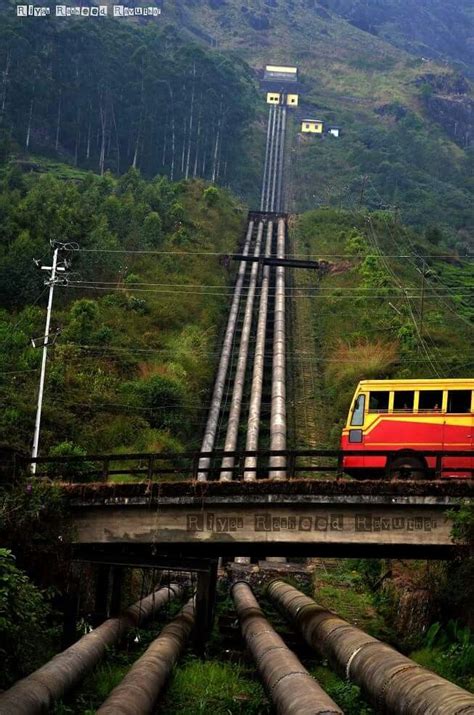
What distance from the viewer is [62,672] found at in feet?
59.6

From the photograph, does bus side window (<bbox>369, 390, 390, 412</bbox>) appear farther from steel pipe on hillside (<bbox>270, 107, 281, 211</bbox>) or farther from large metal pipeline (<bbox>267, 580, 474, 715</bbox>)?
steel pipe on hillside (<bbox>270, 107, 281, 211</bbox>)

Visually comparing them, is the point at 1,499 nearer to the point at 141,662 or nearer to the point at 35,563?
the point at 35,563

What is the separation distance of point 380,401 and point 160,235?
48.0 m

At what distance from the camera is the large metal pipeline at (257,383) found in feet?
149

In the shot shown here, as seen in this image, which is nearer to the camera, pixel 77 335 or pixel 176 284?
pixel 77 335

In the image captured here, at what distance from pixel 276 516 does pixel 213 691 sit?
19.3ft

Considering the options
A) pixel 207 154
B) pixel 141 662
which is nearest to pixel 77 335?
pixel 141 662

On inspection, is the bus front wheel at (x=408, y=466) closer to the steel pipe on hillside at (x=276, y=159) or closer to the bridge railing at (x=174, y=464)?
the bridge railing at (x=174, y=464)

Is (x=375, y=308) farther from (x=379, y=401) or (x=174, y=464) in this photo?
(x=379, y=401)

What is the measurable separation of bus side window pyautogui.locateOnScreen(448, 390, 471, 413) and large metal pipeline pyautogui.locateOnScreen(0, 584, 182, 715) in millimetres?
10937

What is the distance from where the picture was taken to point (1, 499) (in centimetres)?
2530

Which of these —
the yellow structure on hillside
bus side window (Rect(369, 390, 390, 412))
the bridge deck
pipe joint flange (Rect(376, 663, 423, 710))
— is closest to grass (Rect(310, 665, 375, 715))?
pipe joint flange (Rect(376, 663, 423, 710))

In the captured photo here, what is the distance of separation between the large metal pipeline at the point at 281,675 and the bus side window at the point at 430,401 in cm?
789

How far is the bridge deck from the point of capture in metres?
24.7
